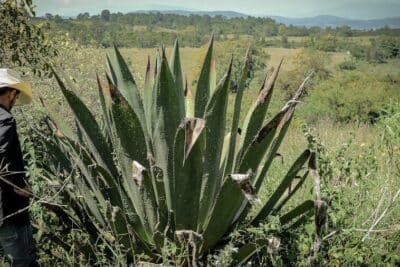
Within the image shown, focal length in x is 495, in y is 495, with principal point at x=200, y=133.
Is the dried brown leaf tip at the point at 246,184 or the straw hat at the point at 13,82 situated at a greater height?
the straw hat at the point at 13,82

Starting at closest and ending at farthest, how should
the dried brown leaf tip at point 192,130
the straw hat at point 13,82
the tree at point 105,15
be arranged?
1. the dried brown leaf tip at point 192,130
2. the straw hat at point 13,82
3. the tree at point 105,15

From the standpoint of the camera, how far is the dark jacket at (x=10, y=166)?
2551 millimetres

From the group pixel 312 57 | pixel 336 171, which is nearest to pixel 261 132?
pixel 336 171

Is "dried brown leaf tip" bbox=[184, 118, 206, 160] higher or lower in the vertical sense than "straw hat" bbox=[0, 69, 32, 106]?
lower

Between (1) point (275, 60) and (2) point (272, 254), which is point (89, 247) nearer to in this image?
(2) point (272, 254)

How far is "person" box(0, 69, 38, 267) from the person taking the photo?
2574 mm

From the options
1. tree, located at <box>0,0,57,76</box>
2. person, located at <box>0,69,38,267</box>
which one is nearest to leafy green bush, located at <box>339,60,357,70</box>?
tree, located at <box>0,0,57,76</box>

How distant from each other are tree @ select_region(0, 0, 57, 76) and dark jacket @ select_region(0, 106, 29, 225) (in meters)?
1.85

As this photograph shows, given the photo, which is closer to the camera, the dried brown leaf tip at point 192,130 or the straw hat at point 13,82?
the dried brown leaf tip at point 192,130

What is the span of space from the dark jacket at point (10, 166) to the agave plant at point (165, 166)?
8.1 inches

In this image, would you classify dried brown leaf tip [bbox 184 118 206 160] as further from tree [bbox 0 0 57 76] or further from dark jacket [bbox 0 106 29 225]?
tree [bbox 0 0 57 76]

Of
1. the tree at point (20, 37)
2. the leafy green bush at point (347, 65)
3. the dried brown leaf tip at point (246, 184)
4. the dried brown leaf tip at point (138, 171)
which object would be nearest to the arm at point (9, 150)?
the dried brown leaf tip at point (138, 171)

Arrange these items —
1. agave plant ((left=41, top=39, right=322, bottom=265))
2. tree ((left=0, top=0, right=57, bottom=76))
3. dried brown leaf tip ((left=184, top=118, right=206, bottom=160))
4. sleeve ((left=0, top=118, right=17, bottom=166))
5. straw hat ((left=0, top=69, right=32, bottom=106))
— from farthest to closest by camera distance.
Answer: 1. tree ((left=0, top=0, right=57, bottom=76))
2. straw hat ((left=0, top=69, right=32, bottom=106))
3. sleeve ((left=0, top=118, right=17, bottom=166))
4. agave plant ((left=41, top=39, right=322, bottom=265))
5. dried brown leaf tip ((left=184, top=118, right=206, bottom=160))

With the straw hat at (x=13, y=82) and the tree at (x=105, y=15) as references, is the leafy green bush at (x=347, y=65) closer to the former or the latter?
the tree at (x=105, y=15)
